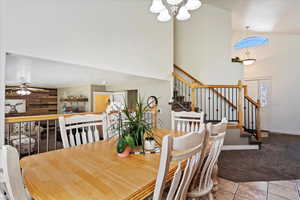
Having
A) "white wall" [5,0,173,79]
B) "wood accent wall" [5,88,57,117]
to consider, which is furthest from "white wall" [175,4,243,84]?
"wood accent wall" [5,88,57,117]

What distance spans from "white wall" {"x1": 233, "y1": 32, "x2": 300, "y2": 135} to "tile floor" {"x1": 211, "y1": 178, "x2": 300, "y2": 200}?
14.2ft

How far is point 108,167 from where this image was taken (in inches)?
40.4

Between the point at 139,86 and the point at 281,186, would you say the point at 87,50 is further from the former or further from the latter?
the point at 281,186

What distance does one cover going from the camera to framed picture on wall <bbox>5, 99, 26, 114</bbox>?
6.26 metres

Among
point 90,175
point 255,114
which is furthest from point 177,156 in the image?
point 255,114

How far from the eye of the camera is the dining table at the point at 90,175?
0.74 metres

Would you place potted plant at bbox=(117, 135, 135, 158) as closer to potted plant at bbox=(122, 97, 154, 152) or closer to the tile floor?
potted plant at bbox=(122, 97, 154, 152)

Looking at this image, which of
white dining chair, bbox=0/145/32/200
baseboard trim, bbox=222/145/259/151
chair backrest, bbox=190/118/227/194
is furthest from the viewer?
baseboard trim, bbox=222/145/259/151

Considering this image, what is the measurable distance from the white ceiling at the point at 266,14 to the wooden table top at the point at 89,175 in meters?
5.07

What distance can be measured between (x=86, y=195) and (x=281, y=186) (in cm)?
271

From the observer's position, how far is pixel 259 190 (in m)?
2.10

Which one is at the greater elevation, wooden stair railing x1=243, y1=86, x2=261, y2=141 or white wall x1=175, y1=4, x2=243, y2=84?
white wall x1=175, y1=4, x2=243, y2=84

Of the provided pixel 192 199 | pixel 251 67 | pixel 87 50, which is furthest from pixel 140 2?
pixel 251 67

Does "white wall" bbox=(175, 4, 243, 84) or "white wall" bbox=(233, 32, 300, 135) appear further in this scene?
"white wall" bbox=(233, 32, 300, 135)
